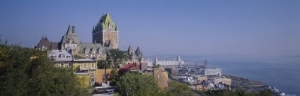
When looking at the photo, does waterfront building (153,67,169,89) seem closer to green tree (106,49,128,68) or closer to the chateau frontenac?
green tree (106,49,128,68)

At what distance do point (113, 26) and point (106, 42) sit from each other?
204 inches

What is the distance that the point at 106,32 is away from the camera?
68500mm

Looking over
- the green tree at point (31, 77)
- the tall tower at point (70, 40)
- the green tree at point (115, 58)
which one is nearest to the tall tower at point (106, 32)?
the tall tower at point (70, 40)

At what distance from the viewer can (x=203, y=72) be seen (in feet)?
403

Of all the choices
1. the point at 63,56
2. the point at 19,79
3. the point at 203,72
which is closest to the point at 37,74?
the point at 19,79

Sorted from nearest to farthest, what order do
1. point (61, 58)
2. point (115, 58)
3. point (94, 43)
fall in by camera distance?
point (61, 58)
point (115, 58)
point (94, 43)

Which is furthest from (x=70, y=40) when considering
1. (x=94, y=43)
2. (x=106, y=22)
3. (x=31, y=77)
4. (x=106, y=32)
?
(x=31, y=77)

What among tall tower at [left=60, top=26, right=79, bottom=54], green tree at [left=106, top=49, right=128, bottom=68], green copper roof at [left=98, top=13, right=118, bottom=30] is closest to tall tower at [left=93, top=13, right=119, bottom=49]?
green copper roof at [left=98, top=13, right=118, bottom=30]

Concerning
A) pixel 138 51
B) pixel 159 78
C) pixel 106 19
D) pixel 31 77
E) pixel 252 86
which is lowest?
pixel 252 86

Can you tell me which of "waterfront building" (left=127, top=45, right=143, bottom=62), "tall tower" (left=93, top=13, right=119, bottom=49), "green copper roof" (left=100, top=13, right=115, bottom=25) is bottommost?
"waterfront building" (left=127, top=45, right=143, bottom=62)

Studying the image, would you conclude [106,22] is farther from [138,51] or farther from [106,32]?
[138,51]

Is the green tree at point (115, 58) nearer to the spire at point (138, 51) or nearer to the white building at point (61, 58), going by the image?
the white building at point (61, 58)

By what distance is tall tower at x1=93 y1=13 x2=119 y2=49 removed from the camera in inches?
2680

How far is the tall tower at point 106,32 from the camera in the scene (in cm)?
6806
